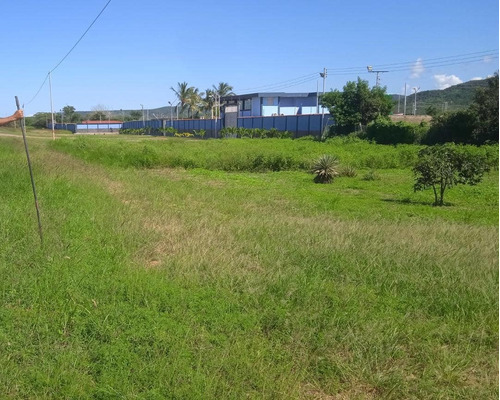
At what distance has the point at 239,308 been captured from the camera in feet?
15.5

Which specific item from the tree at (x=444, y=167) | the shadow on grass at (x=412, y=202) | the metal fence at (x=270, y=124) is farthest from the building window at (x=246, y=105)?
the tree at (x=444, y=167)

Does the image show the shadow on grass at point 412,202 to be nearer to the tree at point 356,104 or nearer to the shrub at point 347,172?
the shrub at point 347,172

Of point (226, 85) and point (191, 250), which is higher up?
point (226, 85)

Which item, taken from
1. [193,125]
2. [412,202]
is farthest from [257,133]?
[412,202]

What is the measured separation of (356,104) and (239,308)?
44591mm

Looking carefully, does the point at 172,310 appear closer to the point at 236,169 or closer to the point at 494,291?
the point at 494,291

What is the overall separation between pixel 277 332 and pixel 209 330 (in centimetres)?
56

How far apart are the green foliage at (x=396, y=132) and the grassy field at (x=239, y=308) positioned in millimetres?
30812

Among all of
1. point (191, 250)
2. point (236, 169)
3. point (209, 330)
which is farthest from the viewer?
point (236, 169)

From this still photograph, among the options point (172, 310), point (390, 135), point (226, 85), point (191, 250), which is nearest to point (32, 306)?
point (172, 310)

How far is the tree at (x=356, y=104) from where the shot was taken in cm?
4662

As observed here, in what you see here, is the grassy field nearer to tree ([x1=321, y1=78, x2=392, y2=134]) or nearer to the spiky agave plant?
the spiky agave plant

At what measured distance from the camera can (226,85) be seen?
88250mm

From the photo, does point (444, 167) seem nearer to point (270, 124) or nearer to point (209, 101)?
point (270, 124)
